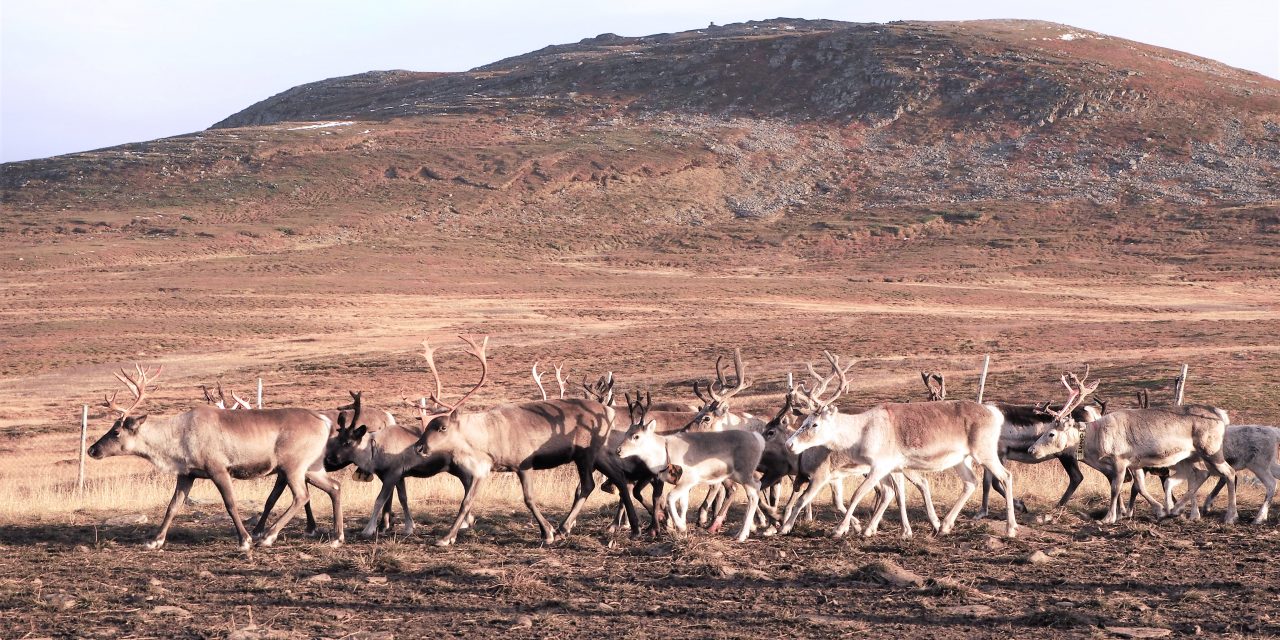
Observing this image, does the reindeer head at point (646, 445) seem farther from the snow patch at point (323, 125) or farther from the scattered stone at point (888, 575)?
the snow patch at point (323, 125)

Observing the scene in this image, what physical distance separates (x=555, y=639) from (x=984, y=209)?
280ft

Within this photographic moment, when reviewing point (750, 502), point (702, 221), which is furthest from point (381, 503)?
point (702, 221)

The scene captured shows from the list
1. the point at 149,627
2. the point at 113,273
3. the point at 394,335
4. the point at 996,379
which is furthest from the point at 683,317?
the point at 149,627

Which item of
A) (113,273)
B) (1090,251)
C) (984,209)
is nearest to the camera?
(113,273)

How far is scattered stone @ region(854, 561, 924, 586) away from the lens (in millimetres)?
11531

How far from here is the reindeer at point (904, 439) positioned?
1459 centimetres

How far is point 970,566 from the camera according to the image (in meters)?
12.5

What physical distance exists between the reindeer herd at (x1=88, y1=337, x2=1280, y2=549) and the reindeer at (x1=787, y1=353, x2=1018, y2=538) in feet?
0.05

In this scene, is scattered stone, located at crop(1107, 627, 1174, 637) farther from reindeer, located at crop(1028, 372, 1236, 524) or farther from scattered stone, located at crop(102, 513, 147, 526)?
scattered stone, located at crop(102, 513, 147, 526)

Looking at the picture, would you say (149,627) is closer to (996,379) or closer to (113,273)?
(996,379)

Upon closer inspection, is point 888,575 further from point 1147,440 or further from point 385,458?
point 385,458

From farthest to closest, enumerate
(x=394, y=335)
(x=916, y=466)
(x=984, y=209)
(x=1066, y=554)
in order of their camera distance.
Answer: (x=984, y=209)
(x=394, y=335)
(x=916, y=466)
(x=1066, y=554)

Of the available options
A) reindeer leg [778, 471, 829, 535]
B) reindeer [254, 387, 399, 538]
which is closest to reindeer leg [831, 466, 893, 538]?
reindeer leg [778, 471, 829, 535]

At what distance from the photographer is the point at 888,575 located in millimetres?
11656
